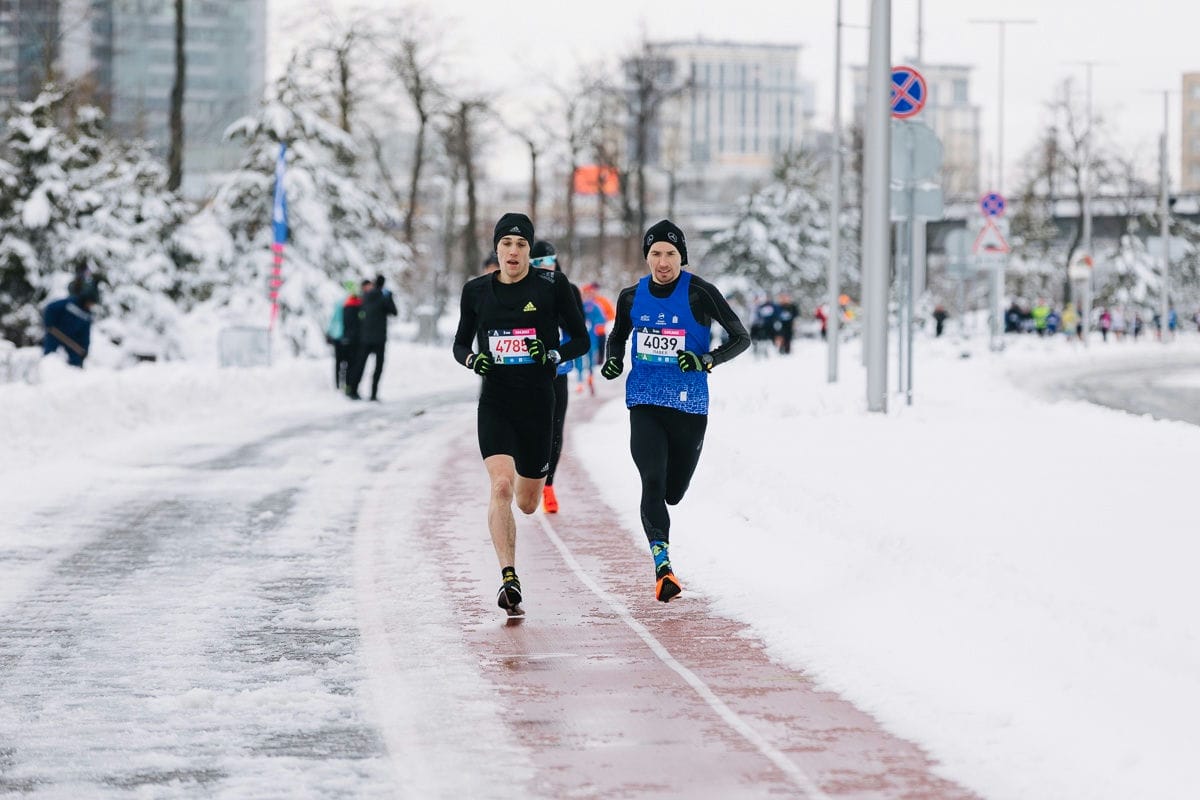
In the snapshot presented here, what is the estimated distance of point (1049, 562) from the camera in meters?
9.62

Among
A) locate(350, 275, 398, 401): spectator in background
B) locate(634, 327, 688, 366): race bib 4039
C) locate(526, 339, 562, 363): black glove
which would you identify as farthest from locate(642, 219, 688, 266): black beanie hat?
locate(350, 275, 398, 401): spectator in background

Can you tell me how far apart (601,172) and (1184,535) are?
56.1 metres

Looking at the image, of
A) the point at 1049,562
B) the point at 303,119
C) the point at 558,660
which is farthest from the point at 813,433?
the point at 303,119

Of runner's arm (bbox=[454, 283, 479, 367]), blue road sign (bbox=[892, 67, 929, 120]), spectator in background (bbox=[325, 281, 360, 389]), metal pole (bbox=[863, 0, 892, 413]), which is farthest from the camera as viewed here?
spectator in background (bbox=[325, 281, 360, 389])

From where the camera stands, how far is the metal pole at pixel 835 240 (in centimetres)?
3039

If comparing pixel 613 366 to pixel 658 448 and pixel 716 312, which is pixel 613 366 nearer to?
pixel 658 448

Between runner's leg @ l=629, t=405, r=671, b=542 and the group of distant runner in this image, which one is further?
runner's leg @ l=629, t=405, r=671, b=542

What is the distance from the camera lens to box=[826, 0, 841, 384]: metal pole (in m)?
30.4

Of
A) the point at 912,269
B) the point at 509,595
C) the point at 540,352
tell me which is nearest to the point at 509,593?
the point at 509,595

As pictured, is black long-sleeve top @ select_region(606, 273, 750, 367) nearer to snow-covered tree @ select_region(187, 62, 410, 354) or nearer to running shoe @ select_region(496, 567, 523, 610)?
running shoe @ select_region(496, 567, 523, 610)

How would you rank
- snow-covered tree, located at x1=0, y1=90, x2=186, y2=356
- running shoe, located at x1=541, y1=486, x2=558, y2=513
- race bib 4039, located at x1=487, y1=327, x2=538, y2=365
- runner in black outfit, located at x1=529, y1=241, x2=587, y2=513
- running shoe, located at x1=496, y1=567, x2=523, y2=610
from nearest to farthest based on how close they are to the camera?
running shoe, located at x1=496, y1=567, x2=523, y2=610 → race bib 4039, located at x1=487, y1=327, x2=538, y2=365 → runner in black outfit, located at x1=529, y1=241, x2=587, y2=513 → running shoe, located at x1=541, y1=486, x2=558, y2=513 → snow-covered tree, located at x1=0, y1=90, x2=186, y2=356

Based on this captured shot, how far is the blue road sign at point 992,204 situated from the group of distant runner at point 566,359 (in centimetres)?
2409

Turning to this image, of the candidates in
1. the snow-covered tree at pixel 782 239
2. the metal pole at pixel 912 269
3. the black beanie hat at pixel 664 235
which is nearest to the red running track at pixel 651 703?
the black beanie hat at pixel 664 235

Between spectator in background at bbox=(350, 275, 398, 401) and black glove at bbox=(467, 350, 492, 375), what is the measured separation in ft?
61.1
